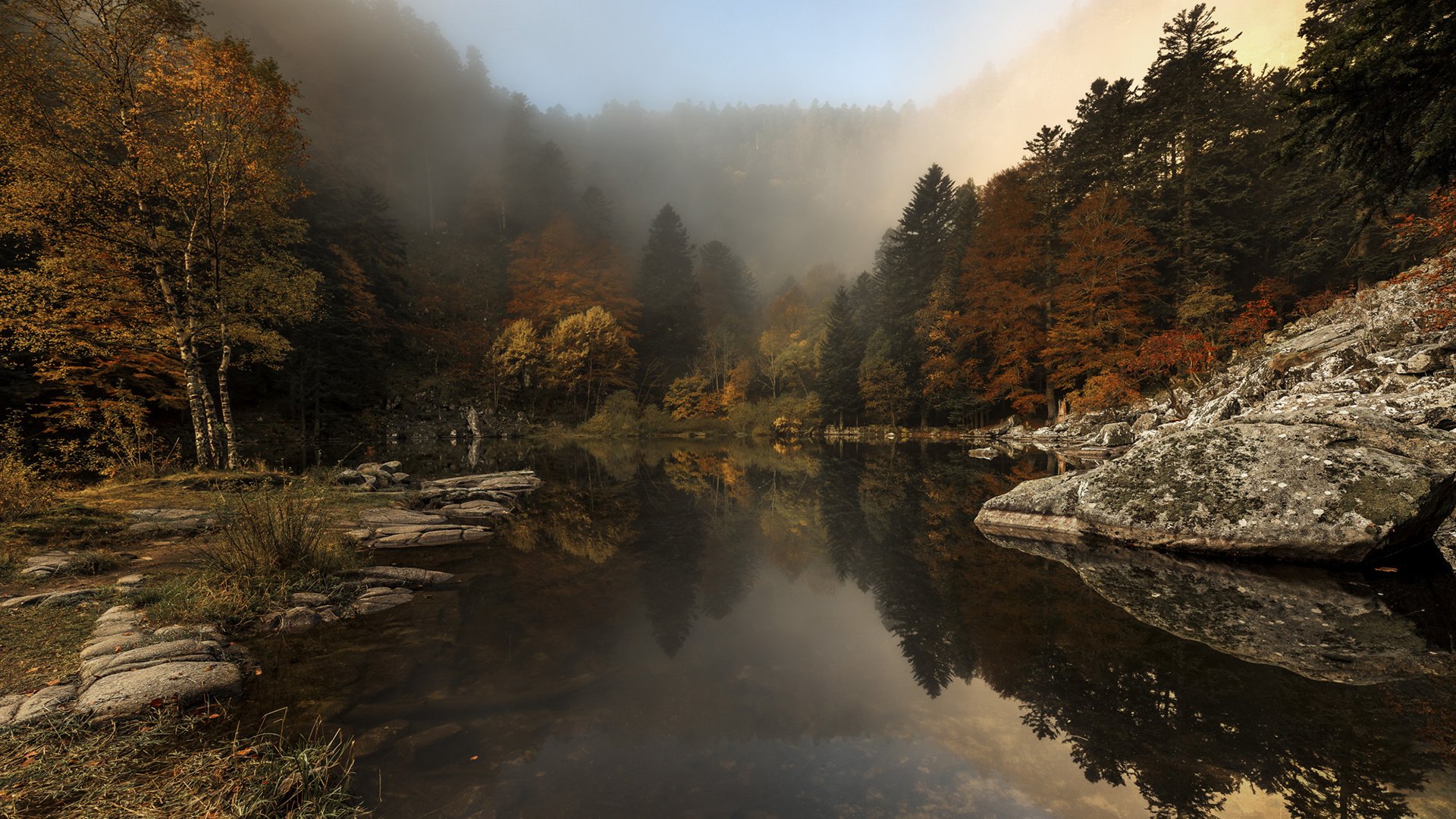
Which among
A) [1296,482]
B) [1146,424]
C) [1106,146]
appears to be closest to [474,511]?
[1296,482]

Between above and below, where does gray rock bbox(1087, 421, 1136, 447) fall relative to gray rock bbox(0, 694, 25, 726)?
below

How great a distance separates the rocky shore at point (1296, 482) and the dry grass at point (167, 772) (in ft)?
29.0

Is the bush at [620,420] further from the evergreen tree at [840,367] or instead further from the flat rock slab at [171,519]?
the flat rock slab at [171,519]

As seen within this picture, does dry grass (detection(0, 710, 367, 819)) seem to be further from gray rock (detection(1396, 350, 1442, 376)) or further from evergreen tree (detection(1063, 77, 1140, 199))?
evergreen tree (detection(1063, 77, 1140, 199))

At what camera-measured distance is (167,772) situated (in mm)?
2574

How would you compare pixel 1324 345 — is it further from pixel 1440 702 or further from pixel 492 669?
pixel 492 669

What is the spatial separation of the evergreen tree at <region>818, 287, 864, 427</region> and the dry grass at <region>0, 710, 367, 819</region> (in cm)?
3975

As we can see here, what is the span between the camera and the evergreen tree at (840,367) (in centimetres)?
4094

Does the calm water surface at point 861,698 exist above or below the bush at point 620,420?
below

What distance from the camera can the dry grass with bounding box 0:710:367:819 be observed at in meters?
2.27

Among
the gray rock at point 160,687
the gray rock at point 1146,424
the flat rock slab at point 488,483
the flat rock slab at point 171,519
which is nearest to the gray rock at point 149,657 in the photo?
the gray rock at point 160,687

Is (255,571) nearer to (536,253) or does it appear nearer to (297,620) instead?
(297,620)

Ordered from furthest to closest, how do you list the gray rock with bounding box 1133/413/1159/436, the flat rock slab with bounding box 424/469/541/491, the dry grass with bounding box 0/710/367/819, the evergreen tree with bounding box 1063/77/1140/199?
the evergreen tree with bounding box 1063/77/1140/199
the gray rock with bounding box 1133/413/1159/436
the flat rock slab with bounding box 424/469/541/491
the dry grass with bounding box 0/710/367/819

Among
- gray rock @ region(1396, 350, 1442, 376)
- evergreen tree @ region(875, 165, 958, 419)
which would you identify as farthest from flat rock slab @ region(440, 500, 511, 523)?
evergreen tree @ region(875, 165, 958, 419)
